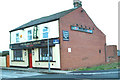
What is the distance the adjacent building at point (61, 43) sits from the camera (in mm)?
21594

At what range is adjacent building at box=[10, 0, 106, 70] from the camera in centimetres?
2159

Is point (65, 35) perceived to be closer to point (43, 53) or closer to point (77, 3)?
point (43, 53)

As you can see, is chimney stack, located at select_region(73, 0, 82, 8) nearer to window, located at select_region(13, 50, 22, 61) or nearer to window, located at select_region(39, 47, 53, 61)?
window, located at select_region(39, 47, 53, 61)

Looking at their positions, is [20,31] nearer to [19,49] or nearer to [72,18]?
[19,49]

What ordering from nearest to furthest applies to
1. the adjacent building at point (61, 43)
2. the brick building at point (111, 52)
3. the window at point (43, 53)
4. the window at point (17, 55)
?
the adjacent building at point (61, 43), the window at point (43, 53), the window at point (17, 55), the brick building at point (111, 52)

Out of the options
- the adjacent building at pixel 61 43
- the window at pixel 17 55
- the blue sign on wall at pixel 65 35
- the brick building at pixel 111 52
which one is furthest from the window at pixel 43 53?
the brick building at pixel 111 52

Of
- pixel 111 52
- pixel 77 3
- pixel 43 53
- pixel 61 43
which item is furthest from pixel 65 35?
pixel 111 52

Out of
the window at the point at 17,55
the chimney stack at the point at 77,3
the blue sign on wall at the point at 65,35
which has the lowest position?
the window at the point at 17,55

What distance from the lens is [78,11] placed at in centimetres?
2503

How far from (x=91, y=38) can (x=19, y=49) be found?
1213 centimetres

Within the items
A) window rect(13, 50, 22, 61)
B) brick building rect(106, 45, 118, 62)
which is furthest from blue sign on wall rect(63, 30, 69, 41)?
→ brick building rect(106, 45, 118, 62)

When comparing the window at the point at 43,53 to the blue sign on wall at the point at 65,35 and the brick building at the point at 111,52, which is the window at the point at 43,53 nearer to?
the blue sign on wall at the point at 65,35

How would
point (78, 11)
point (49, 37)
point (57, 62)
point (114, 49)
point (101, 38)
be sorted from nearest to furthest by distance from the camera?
point (57, 62)
point (49, 37)
point (78, 11)
point (101, 38)
point (114, 49)

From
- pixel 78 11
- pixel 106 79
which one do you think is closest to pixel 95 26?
pixel 78 11
